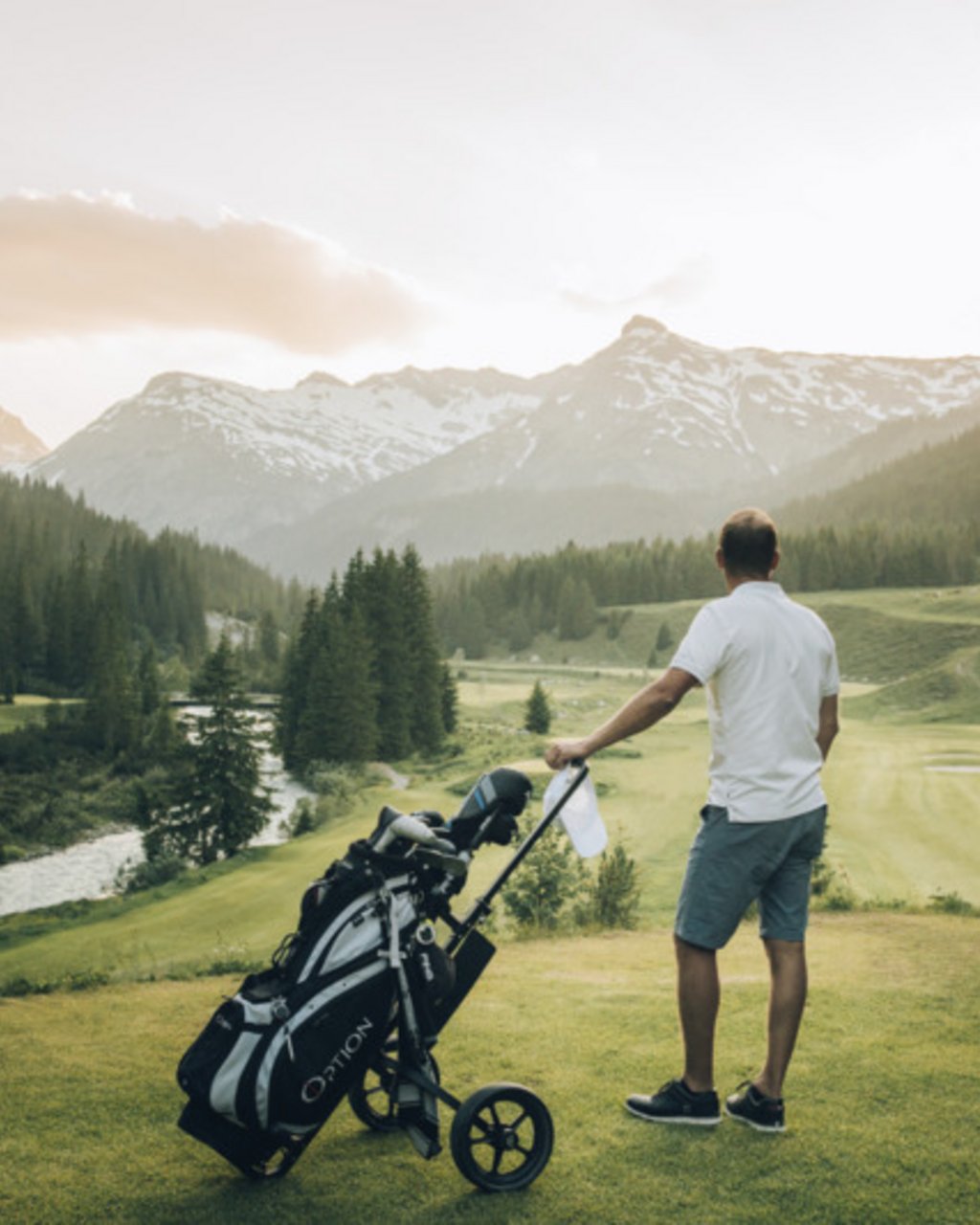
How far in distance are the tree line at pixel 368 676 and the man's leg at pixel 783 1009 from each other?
177ft

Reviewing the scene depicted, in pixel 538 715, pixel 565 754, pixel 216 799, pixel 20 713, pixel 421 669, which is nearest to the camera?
pixel 565 754

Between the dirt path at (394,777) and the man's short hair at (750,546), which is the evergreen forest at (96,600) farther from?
the man's short hair at (750,546)

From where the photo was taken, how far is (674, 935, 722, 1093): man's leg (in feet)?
15.8

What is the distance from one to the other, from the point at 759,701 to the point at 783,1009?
1.54 metres

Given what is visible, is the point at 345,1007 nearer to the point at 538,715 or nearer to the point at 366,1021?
the point at 366,1021

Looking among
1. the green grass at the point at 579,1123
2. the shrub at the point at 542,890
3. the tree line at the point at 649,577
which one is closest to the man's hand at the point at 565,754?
the green grass at the point at 579,1123

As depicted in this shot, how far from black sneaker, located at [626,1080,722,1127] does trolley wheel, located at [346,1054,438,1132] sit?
1.14 m

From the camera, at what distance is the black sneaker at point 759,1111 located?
193 inches

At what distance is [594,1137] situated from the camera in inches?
192

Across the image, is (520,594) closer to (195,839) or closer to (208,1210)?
(195,839)

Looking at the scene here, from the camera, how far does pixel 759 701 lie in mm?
4820

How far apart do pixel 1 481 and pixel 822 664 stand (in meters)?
195

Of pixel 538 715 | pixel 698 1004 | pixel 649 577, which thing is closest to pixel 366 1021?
pixel 698 1004

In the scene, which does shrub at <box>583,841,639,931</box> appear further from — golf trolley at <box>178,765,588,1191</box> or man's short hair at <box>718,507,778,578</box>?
man's short hair at <box>718,507,778,578</box>
